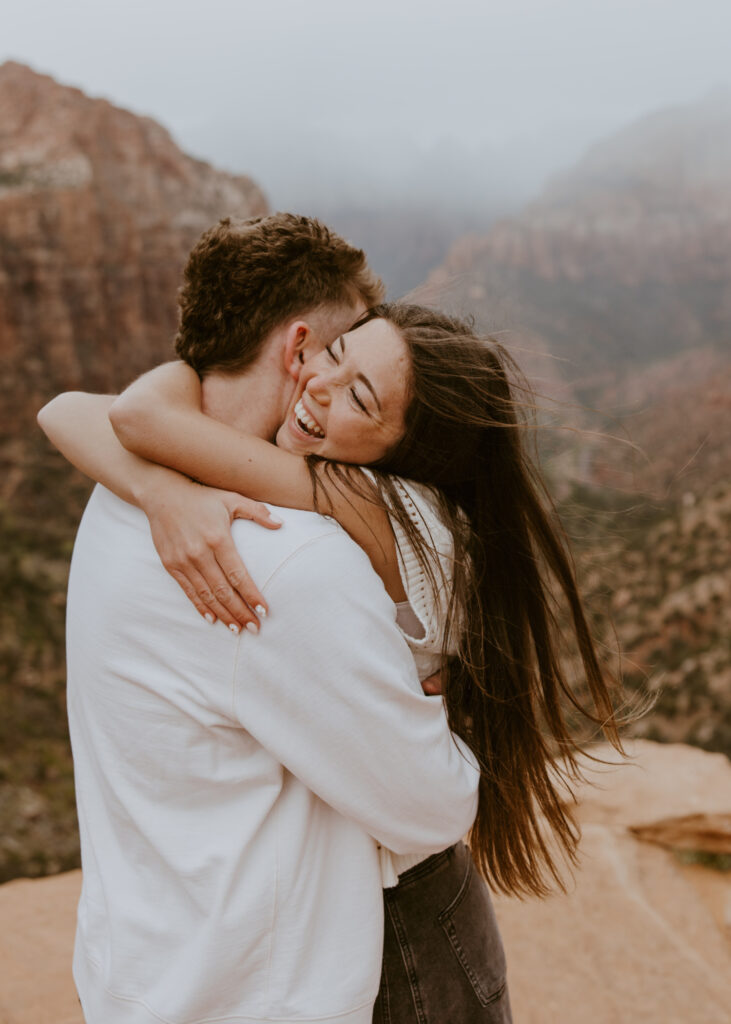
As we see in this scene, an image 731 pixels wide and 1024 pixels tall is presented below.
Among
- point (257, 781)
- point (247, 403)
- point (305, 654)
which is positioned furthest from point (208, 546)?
point (247, 403)

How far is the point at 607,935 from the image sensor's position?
11.5 ft

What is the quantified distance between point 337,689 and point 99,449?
0.63m

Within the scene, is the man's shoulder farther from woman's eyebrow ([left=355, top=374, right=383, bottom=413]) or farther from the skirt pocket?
the skirt pocket

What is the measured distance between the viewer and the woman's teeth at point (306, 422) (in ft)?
4.55

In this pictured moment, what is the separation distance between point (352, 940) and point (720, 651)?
16048 millimetres

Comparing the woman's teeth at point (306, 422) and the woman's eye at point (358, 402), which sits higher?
the woman's eye at point (358, 402)

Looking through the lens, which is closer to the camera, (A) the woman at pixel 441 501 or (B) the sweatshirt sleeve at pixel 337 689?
(B) the sweatshirt sleeve at pixel 337 689

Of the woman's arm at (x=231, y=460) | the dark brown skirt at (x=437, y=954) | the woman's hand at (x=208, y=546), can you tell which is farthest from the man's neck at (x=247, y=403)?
the dark brown skirt at (x=437, y=954)

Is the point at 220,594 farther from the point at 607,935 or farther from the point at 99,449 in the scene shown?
the point at 607,935

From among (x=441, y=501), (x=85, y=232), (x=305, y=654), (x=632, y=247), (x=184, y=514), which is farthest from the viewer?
(x=632, y=247)

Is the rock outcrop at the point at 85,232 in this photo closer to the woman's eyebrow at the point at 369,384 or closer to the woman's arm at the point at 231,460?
the woman's arm at the point at 231,460

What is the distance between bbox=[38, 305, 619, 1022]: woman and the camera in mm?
1261

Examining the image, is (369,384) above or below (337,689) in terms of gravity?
above

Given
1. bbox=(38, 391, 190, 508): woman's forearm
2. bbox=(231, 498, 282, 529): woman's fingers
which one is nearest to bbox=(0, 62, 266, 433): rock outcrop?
bbox=(38, 391, 190, 508): woman's forearm
